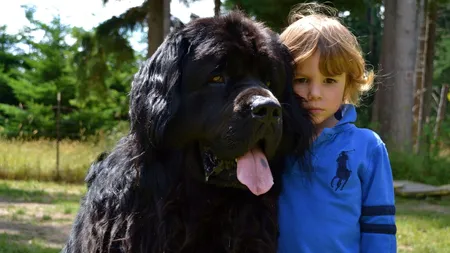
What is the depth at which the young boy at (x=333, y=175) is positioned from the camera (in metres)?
2.45

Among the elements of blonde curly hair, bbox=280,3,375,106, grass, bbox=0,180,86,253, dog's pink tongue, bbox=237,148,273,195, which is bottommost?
grass, bbox=0,180,86,253

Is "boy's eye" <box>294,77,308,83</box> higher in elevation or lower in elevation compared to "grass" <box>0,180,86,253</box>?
higher

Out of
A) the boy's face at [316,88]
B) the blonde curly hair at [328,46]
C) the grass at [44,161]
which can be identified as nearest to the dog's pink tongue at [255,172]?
the boy's face at [316,88]

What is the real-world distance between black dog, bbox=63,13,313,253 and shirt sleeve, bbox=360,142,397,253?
0.30 m

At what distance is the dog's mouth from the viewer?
2.19 meters

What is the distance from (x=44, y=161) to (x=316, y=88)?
1082 centimetres

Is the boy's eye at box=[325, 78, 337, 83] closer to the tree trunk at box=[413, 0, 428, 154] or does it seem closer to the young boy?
the young boy

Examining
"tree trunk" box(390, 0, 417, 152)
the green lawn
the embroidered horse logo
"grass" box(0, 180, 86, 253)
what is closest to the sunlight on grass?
the green lawn

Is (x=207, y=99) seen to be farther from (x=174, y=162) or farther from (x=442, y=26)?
(x=442, y=26)

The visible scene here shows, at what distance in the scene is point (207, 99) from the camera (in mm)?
2254

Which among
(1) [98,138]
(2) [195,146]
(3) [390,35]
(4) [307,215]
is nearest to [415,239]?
(4) [307,215]

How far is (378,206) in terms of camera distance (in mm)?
2438

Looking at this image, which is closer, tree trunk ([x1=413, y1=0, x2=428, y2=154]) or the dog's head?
the dog's head

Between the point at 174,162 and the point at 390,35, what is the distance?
390 inches
